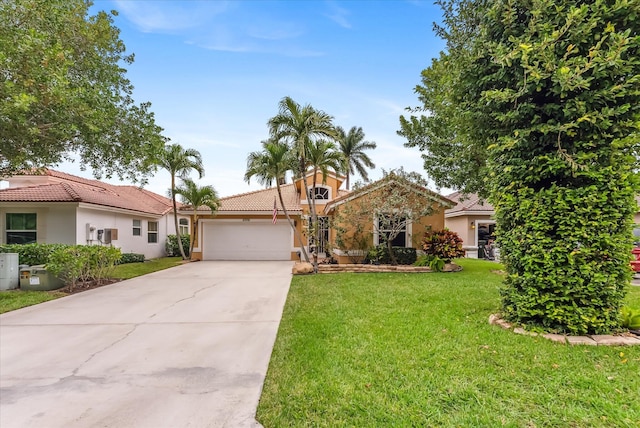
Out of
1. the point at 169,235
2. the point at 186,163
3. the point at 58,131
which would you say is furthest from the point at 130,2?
the point at 169,235

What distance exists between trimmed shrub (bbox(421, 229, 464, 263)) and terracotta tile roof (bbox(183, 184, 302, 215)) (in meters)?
7.81

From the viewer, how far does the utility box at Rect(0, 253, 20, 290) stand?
9680mm

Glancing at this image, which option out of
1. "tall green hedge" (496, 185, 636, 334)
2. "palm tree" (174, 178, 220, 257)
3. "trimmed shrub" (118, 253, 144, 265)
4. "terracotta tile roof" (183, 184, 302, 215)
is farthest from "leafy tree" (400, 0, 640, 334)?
"trimmed shrub" (118, 253, 144, 265)

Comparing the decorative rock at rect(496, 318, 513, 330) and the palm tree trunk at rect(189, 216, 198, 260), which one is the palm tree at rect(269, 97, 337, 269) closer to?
the decorative rock at rect(496, 318, 513, 330)

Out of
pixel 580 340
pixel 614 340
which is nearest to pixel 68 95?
pixel 580 340

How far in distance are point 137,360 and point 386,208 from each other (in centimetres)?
989

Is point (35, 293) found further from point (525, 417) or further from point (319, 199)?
point (319, 199)

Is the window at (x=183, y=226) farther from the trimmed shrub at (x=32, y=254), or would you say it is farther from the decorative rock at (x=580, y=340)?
the decorative rock at (x=580, y=340)

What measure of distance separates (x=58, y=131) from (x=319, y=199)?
42.9 feet

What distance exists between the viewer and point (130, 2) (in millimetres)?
9555

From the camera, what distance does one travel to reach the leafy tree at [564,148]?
4500 mm

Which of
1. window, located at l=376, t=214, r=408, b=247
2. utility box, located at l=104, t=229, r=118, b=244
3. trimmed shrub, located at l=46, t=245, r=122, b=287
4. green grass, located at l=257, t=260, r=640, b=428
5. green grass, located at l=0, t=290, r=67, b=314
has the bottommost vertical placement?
green grass, located at l=0, t=290, r=67, b=314

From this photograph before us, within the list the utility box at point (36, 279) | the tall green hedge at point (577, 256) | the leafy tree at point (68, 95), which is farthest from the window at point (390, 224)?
the utility box at point (36, 279)

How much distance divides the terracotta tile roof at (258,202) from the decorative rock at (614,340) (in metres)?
15.1
